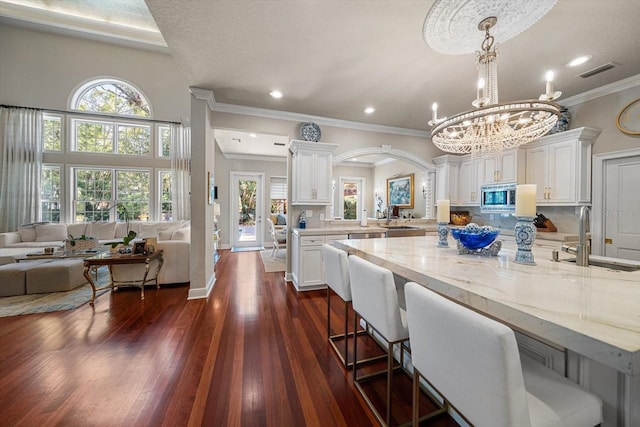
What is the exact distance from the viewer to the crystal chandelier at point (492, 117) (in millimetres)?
1680

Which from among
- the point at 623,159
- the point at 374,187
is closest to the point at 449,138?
the point at 623,159

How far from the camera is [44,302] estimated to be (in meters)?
2.97

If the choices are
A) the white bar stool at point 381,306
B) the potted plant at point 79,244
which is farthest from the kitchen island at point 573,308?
the potted plant at point 79,244

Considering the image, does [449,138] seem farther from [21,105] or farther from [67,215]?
[21,105]

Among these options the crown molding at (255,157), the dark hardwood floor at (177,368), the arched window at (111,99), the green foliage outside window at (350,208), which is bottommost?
the dark hardwood floor at (177,368)

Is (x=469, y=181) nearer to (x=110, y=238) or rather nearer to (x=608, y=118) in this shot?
(x=608, y=118)

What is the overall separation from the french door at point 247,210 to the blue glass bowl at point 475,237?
609 centimetres

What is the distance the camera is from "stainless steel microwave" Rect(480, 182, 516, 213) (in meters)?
3.62

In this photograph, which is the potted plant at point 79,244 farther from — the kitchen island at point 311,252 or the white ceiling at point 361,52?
the kitchen island at point 311,252

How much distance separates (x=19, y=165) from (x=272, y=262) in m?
5.88

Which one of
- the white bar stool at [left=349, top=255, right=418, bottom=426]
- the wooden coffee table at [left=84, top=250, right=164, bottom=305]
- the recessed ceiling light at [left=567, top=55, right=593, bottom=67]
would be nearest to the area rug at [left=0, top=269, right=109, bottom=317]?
the wooden coffee table at [left=84, top=250, right=164, bottom=305]

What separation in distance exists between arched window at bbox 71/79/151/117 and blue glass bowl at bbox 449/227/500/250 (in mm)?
7469

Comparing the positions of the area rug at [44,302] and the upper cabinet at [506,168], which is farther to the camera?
the upper cabinet at [506,168]

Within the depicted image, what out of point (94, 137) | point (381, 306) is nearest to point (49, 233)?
point (94, 137)
